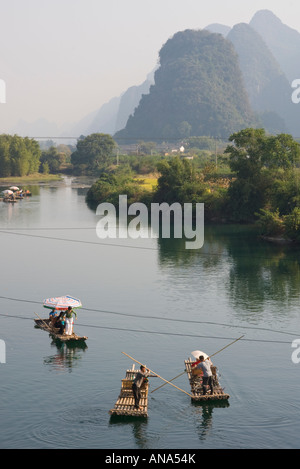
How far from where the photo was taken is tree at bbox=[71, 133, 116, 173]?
184 m

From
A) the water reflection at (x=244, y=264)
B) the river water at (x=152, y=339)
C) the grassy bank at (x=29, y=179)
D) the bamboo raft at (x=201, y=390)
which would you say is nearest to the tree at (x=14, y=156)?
the grassy bank at (x=29, y=179)

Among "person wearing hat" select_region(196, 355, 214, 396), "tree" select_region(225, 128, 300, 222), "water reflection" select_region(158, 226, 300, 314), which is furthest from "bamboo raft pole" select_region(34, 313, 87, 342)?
"tree" select_region(225, 128, 300, 222)

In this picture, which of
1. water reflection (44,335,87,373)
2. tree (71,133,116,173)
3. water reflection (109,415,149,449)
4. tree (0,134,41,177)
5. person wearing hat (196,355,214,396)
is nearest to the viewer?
water reflection (109,415,149,449)

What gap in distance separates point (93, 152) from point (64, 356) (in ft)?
505

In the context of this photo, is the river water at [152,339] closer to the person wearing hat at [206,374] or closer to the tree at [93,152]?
the person wearing hat at [206,374]

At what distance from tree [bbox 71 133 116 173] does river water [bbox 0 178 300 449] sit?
385 feet

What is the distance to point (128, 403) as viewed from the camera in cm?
2544

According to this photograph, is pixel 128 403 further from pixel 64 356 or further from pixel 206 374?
pixel 64 356

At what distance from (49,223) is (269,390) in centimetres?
5609

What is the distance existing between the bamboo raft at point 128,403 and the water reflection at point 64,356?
205 inches

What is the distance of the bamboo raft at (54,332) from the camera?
111 ft

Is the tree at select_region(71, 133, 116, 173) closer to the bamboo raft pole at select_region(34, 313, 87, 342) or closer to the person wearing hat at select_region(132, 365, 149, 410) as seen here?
the bamboo raft pole at select_region(34, 313, 87, 342)

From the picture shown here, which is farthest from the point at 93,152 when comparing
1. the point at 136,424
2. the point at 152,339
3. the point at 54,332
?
the point at 136,424
